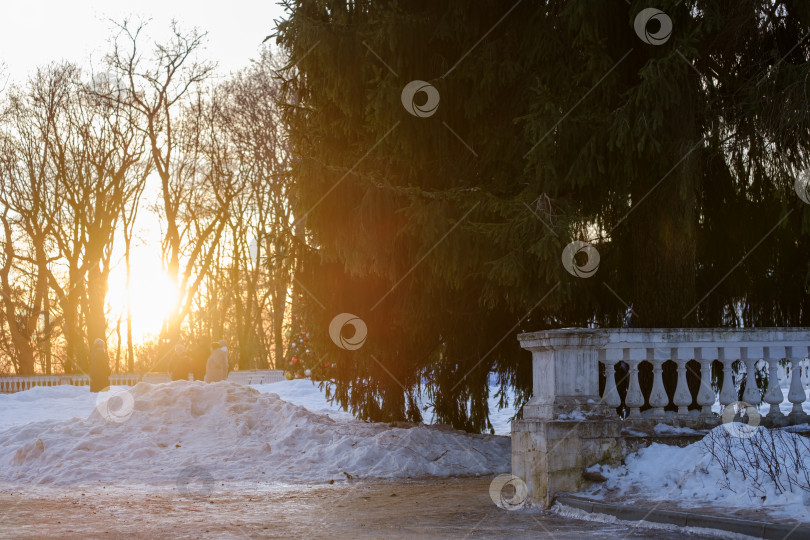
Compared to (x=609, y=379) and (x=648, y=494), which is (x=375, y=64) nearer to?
(x=609, y=379)

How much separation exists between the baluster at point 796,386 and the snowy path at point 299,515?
2837 mm

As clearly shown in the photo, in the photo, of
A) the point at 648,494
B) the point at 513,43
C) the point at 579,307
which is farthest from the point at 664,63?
the point at 648,494

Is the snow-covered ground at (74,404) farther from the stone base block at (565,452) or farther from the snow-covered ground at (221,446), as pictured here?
the stone base block at (565,452)

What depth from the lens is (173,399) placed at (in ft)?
53.1

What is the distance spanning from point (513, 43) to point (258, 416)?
6.97 m

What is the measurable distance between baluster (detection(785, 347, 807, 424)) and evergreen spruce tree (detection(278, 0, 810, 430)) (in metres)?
1.80

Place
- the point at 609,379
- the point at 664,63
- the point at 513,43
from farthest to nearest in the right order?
the point at 513,43
the point at 664,63
the point at 609,379

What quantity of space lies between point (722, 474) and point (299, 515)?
3796 millimetres

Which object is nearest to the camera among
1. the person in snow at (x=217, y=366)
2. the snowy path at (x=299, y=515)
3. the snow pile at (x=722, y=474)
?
the snow pile at (x=722, y=474)

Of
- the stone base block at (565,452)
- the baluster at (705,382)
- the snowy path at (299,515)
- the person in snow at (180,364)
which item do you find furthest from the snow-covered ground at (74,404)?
the stone base block at (565,452)

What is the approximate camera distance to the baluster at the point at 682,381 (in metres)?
9.48

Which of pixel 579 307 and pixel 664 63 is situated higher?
pixel 664 63

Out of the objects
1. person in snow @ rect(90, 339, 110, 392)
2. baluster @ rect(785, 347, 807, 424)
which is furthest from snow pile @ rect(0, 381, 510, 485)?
person in snow @ rect(90, 339, 110, 392)

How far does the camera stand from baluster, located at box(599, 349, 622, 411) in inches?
363
